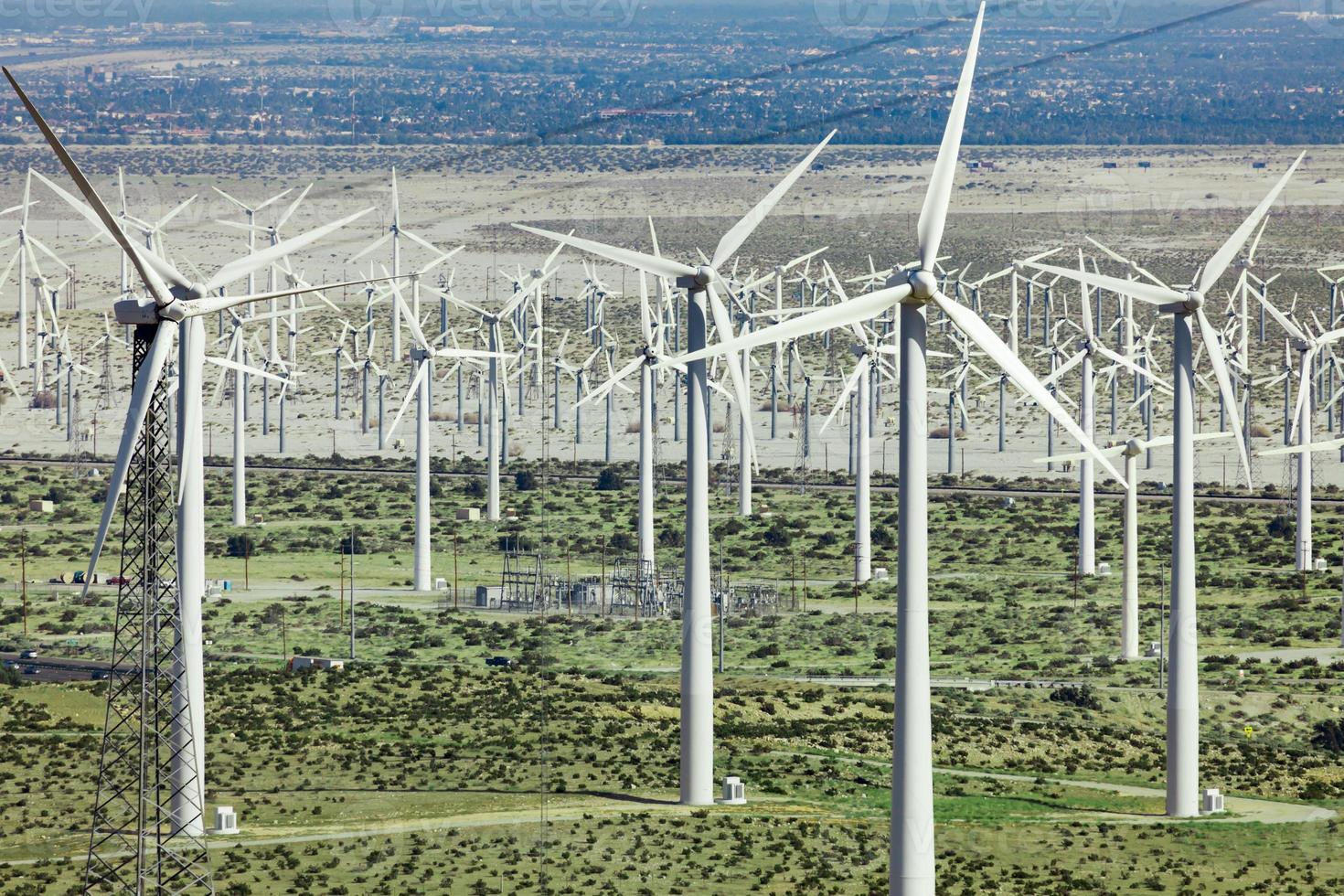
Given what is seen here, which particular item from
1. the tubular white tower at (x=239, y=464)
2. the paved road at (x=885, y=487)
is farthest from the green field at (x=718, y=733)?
the paved road at (x=885, y=487)

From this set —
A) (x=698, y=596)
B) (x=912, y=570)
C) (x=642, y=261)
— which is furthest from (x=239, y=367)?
(x=912, y=570)

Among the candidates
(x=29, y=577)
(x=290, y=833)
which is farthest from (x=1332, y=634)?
(x=29, y=577)

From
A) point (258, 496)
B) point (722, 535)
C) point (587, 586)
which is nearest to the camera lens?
point (587, 586)

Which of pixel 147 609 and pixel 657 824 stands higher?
pixel 147 609

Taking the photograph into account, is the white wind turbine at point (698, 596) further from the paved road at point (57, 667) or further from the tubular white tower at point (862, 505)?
the tubular white tower at point (862, 505)

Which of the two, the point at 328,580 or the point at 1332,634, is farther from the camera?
the point at 328,580

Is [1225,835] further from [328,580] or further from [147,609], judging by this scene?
[328,580]
